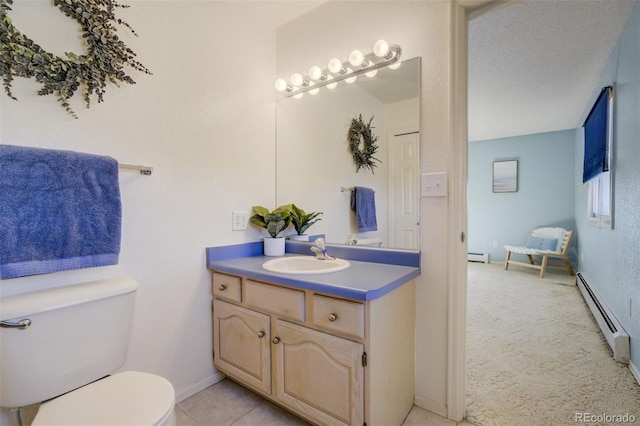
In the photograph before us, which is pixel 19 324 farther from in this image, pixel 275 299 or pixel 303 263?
pixel 303 263

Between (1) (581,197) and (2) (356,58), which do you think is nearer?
(2) (356,58)

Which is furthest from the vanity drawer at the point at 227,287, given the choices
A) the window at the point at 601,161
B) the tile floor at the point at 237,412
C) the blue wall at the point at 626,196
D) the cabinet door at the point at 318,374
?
the window at the point at 601,161


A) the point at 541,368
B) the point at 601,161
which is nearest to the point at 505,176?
the point at 601,161

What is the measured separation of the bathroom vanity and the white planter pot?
28 centimetres

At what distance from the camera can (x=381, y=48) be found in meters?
1.52

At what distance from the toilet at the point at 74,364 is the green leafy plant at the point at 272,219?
859 millimetres

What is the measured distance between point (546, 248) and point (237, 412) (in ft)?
15.8

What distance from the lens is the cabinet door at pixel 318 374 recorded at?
1112 millimetres

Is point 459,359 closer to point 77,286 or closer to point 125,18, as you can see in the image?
point 77,286

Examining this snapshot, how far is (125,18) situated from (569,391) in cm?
294

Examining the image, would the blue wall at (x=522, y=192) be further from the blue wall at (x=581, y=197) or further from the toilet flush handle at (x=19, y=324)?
the toilet flush handle at (x=19, y=324)

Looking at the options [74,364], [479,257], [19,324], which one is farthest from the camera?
[479,257]

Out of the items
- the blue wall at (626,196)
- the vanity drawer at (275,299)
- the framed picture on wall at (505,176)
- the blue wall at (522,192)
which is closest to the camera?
the vanity drawer at (275,299)

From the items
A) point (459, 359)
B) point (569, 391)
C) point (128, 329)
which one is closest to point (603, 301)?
point (569, 391)
